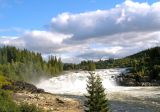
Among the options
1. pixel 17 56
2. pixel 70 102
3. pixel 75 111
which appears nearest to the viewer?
pixel 75 111

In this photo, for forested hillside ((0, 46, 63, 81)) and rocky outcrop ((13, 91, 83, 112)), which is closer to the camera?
rocky outcrop ((13, 91, 83, 112))

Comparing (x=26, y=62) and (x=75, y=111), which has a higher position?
(x=26, y=62)

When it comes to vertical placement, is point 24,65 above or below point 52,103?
above

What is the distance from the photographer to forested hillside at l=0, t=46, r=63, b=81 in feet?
496

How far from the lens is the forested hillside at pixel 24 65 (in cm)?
15107

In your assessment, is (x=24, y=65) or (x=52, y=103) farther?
(x=24, y=65)

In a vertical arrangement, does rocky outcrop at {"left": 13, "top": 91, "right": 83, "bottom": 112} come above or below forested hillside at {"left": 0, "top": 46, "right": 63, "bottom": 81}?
below

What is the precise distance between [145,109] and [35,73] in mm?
106337

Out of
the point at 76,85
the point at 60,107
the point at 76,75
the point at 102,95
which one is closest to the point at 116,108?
the point at 60,107

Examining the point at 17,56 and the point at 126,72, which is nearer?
the point at 126,72

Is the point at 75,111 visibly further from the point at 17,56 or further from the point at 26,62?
the point at 17,56

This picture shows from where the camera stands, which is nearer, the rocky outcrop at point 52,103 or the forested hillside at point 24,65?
the rocky outcrop at point 52,103

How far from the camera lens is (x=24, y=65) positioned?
165 meters

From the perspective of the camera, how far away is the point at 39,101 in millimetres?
75188
